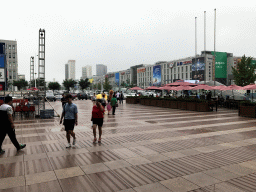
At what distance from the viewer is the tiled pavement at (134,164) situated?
409 centimetres

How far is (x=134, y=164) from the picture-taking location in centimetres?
520

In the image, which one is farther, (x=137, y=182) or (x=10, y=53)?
(x=10, y=53)

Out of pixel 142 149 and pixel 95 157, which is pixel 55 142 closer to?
pixel 95 157

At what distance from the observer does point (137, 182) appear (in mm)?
4207

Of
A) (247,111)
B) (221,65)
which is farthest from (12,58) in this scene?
(247,111)

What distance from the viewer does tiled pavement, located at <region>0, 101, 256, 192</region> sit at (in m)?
4.09

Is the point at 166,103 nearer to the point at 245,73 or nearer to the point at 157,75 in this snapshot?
the point at 245,73

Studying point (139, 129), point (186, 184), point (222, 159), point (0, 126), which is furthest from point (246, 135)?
point (0, 126)

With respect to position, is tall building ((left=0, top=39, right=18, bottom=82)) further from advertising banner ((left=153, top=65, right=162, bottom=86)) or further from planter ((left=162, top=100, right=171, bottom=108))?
planter ((left=162, top=100, right=171, bottom=108))

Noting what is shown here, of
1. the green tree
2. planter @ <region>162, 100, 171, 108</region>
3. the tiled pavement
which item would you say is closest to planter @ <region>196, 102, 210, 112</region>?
planter @ <region>162, 100, 171, 108</region>

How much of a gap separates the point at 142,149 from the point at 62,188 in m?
2.97

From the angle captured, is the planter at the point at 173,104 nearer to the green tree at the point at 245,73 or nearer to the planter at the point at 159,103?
the planter at the point at 159,103

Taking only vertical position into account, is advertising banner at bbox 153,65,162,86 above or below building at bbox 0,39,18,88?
below

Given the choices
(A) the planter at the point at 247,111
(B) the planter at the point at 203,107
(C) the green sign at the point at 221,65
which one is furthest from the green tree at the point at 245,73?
(C) the green sign at the point at 221,65
